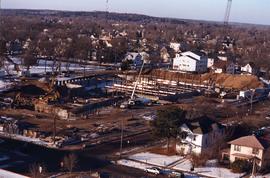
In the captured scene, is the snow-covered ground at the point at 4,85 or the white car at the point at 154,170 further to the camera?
the snow-covered ground at the point at 4,85

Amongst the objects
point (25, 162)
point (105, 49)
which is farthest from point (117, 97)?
point (105, 49)

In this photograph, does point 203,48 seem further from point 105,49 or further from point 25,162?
point 25,162

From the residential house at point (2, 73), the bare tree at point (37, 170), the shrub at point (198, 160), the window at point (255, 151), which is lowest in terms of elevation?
the residential house at point (2, 73)

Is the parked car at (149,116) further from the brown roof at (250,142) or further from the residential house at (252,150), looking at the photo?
the brown roof at (250,142)

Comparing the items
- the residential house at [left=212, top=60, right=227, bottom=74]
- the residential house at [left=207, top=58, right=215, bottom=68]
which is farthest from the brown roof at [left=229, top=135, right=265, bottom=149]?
the residential house at [left=207, top=58, right=215, bottom=68]

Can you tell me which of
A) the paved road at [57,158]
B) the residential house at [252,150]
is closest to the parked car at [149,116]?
the paved road at [57,158]

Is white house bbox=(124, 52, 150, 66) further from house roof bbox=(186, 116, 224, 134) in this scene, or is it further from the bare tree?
the bare tree

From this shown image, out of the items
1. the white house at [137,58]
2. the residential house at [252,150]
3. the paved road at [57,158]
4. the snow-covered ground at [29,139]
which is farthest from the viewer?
the white house at [137,58]
